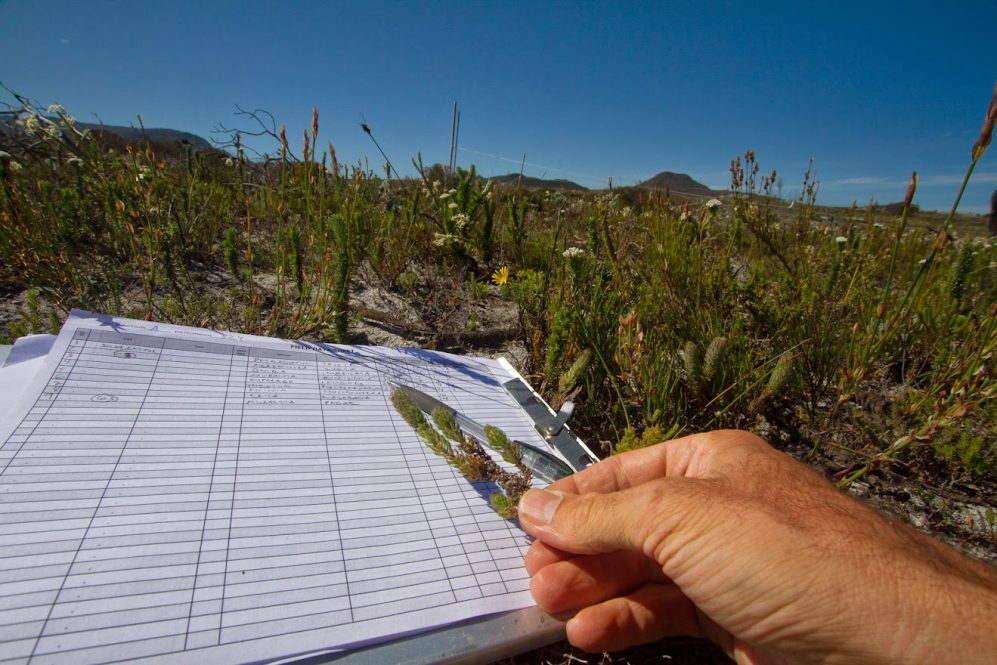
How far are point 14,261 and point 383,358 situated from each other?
170 centimetres

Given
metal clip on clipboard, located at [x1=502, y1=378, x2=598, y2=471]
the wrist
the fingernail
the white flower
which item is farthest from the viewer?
the white flower

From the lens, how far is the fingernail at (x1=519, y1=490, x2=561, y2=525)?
2.59 ft

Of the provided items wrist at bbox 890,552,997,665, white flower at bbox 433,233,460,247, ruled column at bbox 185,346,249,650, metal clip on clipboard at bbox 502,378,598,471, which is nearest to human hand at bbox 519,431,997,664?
wrist at bbox 890,552,997,665

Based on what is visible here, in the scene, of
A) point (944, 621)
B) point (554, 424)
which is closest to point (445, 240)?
point (554, 424)

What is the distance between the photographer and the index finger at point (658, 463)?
86cm

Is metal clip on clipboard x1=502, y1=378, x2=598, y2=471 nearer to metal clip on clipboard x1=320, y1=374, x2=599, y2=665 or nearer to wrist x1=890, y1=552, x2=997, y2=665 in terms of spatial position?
metal clip on clipboard x1=320, y1=374, x2=599, y2=665

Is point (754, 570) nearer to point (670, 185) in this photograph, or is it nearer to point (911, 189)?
point (911, 189)

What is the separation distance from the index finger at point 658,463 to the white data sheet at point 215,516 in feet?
0.58

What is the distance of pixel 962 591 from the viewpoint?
55cm

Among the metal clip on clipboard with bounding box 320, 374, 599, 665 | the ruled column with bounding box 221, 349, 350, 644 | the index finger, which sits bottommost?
the metal clip on clipboard with bounding box 320, 374, 599, 665

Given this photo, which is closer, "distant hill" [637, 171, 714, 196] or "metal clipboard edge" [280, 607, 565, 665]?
"metal clipboard edge" [280, 607, 565, 665]

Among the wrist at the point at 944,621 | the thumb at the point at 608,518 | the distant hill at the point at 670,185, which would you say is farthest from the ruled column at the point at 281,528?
the distant hill at the point at 670,185

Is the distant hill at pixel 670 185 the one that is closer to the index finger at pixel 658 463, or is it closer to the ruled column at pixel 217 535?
the index finger at pixel 658 463

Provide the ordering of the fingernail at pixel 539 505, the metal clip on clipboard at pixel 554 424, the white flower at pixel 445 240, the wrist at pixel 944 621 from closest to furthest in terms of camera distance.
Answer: the wrist at pixel 944 621, the fingernail at pixel 539 505, the metal clip on clipboard at pixel 554 424, the white flower at pixel 445 240
